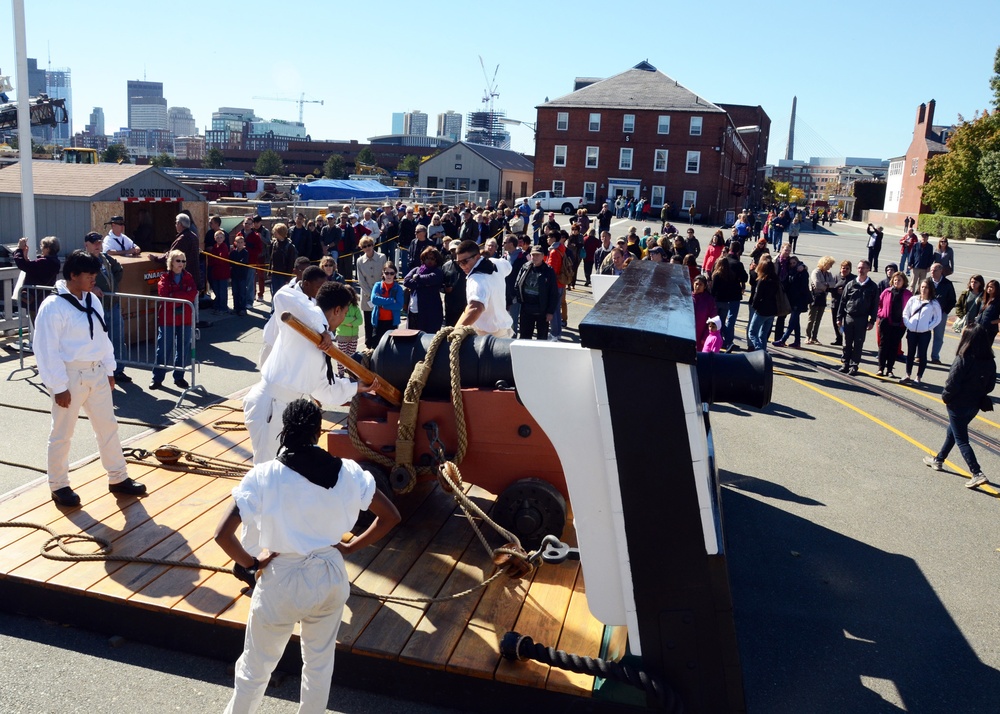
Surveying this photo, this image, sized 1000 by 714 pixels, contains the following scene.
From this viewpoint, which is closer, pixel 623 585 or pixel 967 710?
pixel 623 585

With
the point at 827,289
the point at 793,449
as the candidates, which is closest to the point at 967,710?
the point at 793,449

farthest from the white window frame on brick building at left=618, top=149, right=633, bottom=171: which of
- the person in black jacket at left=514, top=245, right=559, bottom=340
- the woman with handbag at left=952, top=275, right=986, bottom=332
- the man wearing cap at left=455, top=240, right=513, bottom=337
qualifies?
the man wearing cap at left=455, top=240, right=513, bottom=337

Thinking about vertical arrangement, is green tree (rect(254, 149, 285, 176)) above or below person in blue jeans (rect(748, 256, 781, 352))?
above

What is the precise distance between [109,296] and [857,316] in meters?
11.2

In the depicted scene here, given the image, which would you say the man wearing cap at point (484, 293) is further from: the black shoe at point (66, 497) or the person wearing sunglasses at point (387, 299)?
the black shoe at point (66, 497)

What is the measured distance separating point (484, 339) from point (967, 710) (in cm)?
374

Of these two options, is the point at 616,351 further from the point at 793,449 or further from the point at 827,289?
the point at 827,289

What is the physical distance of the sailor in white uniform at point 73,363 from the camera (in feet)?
19.1

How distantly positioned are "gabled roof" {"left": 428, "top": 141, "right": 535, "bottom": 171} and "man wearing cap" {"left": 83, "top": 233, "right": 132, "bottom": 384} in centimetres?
6687

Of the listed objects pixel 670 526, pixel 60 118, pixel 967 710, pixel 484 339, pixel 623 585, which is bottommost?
pixel 967 710

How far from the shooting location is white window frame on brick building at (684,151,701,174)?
191 feet

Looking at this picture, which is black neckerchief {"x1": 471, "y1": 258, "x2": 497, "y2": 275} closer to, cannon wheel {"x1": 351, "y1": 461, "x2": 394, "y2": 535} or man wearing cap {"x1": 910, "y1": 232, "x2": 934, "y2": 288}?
cannon wheel {"x1": 351, "y1": 461, "x2": 394, "y2": 535}

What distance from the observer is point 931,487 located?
832cm

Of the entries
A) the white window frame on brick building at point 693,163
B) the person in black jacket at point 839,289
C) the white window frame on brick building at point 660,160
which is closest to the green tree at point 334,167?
the white window frame on brick building at point 660,160
